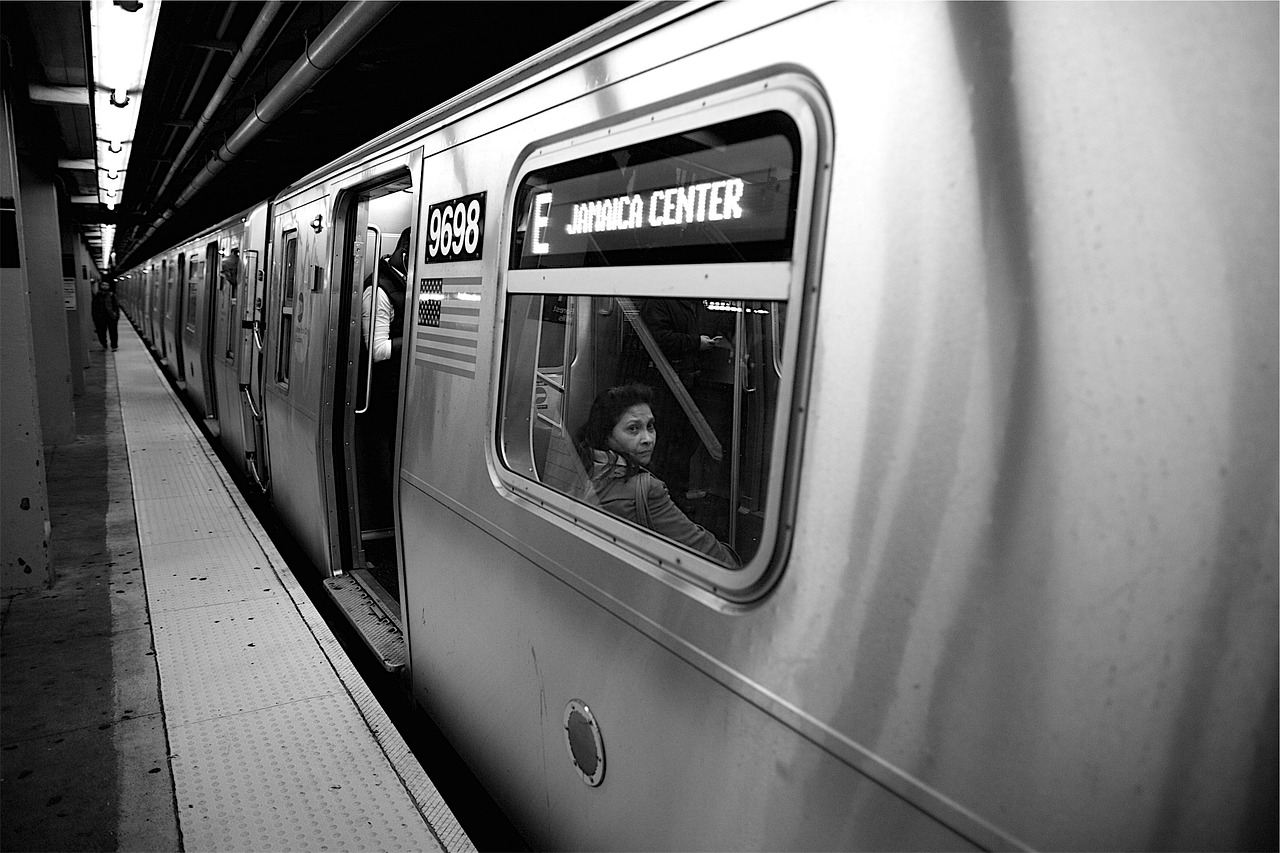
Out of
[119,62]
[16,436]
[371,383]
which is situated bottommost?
[16,436]

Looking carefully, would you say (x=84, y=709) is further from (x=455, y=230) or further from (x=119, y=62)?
(x=119, y=62)

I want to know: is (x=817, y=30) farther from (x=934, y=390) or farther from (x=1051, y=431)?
(x=1051, y=431)

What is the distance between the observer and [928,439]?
1185mm

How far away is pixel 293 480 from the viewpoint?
17.0ft

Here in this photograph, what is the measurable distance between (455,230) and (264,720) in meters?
1.76

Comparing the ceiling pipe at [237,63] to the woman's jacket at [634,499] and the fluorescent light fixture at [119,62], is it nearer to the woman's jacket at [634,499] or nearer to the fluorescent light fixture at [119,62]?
the fluorescent light fixture at [119,62]

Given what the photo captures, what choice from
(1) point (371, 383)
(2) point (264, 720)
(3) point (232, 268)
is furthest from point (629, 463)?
(3) point (232, 268)

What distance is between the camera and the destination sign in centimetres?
152

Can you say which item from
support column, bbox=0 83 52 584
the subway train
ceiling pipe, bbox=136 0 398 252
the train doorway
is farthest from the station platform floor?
ceiling pipe, bbox=136 0 398 252

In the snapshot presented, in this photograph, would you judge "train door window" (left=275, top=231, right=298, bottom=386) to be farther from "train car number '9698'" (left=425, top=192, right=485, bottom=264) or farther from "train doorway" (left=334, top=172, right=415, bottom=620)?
"train car number '9698'" (left=425, top=192, right=485, bottom=264)

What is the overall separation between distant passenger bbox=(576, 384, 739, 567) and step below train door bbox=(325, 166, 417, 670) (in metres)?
1.86

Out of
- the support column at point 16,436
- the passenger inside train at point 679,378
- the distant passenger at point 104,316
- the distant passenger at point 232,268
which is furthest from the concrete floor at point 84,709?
the distant passenger at point 104,316

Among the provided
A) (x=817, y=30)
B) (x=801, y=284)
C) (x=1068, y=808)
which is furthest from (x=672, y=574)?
(x=817, y=30)

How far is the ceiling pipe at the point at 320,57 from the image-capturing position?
13.0 ft
